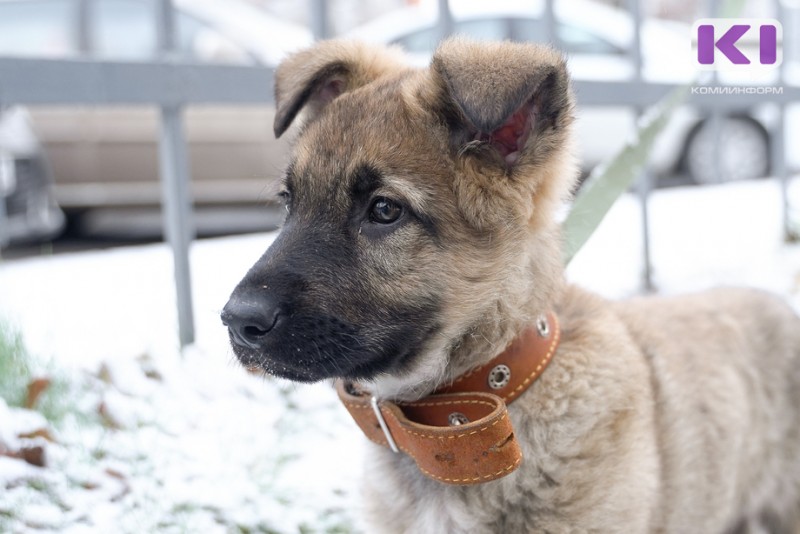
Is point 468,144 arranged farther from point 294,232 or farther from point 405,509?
point 405,509

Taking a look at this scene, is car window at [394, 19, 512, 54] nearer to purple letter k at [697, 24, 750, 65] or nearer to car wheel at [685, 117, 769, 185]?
purple letter k at [697, 24, 750, 65]

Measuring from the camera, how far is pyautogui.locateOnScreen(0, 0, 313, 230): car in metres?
8.67

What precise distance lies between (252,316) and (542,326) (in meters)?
0.88

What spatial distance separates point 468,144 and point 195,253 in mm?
4199

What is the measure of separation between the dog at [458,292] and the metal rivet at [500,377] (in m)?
0.06

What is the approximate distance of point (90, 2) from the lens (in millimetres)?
8703

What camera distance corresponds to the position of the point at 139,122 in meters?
9.23

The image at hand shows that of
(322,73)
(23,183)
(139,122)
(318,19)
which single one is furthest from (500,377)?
(139,122)

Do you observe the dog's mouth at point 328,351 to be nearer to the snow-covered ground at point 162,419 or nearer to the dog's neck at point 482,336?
the dog's neck at point 482,336

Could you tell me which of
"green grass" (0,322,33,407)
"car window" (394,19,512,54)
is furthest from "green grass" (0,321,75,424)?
"car window" (394,19,512,54)

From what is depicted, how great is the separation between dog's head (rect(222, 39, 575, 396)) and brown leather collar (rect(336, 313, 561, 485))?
80 millimetres

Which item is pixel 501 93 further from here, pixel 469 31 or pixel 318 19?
pixel 469 31

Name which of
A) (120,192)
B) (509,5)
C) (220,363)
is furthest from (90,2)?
(220,363)

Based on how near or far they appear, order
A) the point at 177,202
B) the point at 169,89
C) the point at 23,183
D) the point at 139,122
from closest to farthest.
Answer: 1. the point at 169,89
2. the point at 177,202
3. the point at 23,183
4. the point at 139,122
